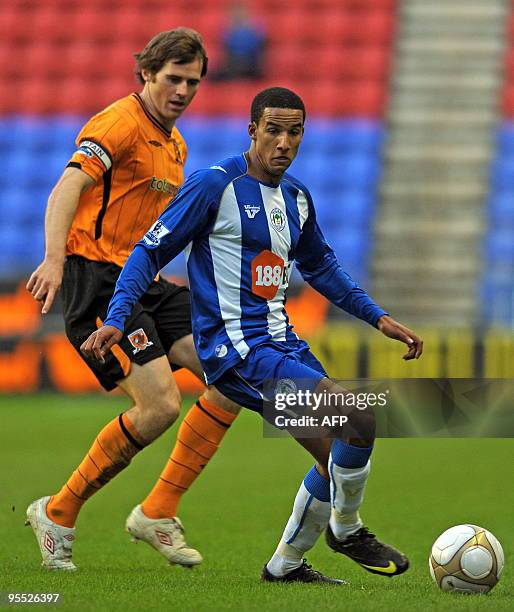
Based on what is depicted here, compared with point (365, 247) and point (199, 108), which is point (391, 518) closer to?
point (365, 247)

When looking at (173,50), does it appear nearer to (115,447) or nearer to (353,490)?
(115,447)

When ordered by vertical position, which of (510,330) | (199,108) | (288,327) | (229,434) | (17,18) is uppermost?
(17,18)

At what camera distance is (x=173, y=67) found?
543cm

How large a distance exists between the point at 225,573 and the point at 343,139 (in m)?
11.8

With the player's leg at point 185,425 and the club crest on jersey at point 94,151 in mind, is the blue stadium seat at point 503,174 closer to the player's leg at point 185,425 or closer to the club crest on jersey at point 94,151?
the player's leg at point 185,425

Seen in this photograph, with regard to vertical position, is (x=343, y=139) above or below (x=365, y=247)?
above

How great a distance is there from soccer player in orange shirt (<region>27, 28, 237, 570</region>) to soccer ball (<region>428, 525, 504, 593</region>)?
3.91 feet

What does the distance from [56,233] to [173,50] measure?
98cm

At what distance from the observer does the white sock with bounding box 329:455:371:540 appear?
4590 millimetres

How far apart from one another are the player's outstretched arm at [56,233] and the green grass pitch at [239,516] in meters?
1.15

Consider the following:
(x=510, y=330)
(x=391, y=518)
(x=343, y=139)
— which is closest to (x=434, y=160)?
(x=343, y=139)

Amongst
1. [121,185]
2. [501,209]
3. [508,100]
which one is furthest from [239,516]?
[508,100]

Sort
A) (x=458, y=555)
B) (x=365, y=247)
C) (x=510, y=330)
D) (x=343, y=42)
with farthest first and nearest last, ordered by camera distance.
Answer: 1. (x=343, y=42)
2. (x=365, y=247)
3. (x=510, y=330)
4. (x=458, y=555)

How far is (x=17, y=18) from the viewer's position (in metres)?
18.7
